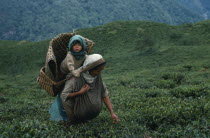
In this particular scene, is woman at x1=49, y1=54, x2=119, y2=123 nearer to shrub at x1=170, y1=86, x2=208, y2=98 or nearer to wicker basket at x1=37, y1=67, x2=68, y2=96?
wicker basket at x1=37, y1=67, x2=68, y2=96

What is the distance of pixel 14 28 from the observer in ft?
633

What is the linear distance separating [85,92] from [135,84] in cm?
1168

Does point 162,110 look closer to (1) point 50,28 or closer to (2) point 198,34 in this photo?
(2) point 198,34

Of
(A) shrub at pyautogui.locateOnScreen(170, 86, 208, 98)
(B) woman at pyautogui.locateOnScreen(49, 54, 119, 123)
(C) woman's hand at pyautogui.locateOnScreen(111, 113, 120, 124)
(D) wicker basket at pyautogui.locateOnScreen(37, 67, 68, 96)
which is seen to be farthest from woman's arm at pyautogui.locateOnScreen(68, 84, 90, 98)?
(A) shrub at pyautogui.locateOnScreen(170, 86, 208, 98)

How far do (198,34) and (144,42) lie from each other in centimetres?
1598

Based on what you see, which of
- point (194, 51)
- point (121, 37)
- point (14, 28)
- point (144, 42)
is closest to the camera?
point (194, 51)

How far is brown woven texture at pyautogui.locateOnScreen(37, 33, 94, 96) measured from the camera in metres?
5.96

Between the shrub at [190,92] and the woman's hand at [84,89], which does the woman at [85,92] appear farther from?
the shrub at [190,92]

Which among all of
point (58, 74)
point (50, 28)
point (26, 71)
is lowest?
point (26, 71)

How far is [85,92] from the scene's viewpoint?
5906mm

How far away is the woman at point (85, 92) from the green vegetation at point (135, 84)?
38cm

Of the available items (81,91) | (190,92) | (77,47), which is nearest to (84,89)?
(81,91)

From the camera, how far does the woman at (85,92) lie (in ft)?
19.1

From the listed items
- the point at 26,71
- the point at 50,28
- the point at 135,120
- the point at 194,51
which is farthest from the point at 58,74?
the point at 50,28
